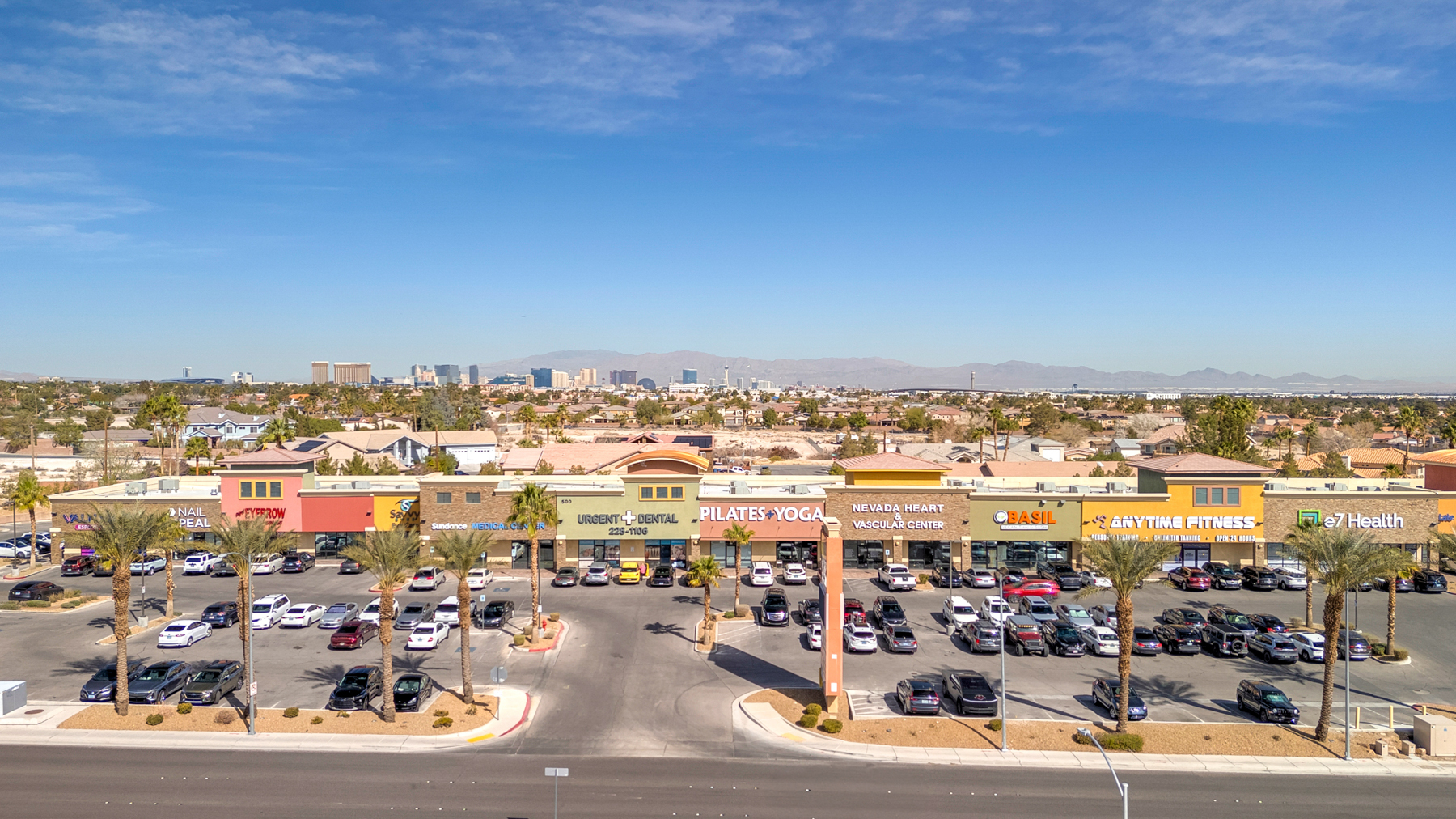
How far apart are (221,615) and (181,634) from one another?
13.6 ft

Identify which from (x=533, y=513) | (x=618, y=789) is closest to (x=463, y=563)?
(x=618, y=789)

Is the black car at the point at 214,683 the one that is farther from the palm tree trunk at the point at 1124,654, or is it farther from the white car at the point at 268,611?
the palm tree trunk at the point at 1124,654

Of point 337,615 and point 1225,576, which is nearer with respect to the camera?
point 337,615

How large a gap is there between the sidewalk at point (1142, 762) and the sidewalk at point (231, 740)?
1279 cm

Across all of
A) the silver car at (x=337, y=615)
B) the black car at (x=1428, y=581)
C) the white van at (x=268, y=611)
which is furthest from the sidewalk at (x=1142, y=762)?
the white van at (x=268, y=611)

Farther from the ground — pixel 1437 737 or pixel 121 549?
pixel 121 549

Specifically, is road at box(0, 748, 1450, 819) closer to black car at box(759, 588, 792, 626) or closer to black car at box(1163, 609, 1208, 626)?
black car at box(1163, 609, 1208, 626)

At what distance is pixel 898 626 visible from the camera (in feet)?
144

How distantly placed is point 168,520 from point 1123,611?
140ft

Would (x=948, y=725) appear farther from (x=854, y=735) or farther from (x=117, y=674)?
(x=117, y=674)

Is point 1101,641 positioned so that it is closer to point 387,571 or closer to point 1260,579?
point 1260,579

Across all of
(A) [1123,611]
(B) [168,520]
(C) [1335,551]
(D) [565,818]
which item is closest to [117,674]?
(B) [168,520]

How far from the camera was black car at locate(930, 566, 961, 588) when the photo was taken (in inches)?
2216

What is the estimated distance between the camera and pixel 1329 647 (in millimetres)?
31516
